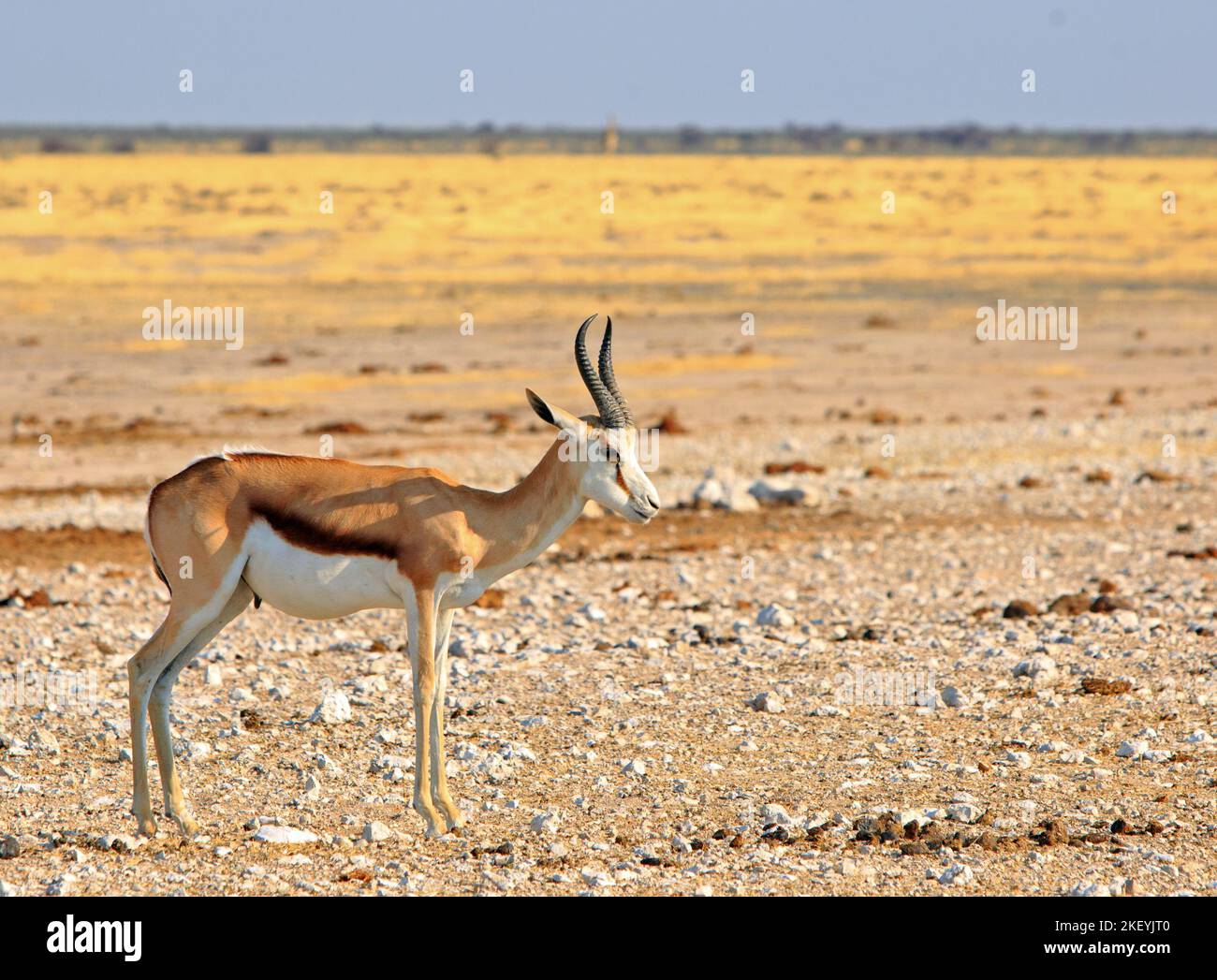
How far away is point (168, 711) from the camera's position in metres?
8.41

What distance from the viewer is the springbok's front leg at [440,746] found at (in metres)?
8.22

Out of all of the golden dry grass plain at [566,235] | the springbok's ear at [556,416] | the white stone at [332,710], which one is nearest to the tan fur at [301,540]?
the springbok's ear at [556,416]

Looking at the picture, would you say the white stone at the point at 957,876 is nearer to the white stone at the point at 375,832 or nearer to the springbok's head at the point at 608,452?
the springbok's head at the point at 608,452

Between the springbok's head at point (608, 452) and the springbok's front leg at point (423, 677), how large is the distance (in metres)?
0.93

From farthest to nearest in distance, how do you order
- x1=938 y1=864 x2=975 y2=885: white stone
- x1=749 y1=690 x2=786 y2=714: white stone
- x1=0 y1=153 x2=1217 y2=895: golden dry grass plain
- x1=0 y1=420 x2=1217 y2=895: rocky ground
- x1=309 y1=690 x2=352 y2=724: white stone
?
x1=749 y1=690 x2=786 y2=714: white stone → x1=309 y1=690 x2=352 y2=724: white stone → x1=0 y1=153 x2=1217 y2=895: golden dry grass plain → x1=0 y1=420 x2=1217 y2=895: rocky ground → x1=938 y1=864 x2=975 y2=885: white stone

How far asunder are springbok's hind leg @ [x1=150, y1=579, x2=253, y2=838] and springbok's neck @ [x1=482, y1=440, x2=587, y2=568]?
3.99ft

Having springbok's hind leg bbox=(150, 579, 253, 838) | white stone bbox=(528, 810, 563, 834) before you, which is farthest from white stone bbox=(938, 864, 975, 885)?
springbok's hind leg bbox=(150, 579, 253, 838)

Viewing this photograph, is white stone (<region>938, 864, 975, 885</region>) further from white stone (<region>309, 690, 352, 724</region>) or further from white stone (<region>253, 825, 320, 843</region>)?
white stone (<region>309, 690, 352, 724</region>)

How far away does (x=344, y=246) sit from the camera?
181 ft

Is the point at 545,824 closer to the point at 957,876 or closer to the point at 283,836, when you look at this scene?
the point at 283,836

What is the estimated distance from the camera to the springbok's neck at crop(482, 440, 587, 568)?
8453 millimetres

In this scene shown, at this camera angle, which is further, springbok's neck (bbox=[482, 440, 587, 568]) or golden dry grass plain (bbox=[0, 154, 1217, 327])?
golden dry grass plain (bbox=[0, 154, 1217, 327])

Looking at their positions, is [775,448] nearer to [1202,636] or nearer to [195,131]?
[1202,636]

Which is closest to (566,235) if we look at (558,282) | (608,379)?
(558,282)
